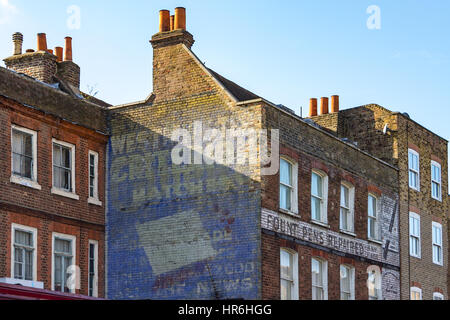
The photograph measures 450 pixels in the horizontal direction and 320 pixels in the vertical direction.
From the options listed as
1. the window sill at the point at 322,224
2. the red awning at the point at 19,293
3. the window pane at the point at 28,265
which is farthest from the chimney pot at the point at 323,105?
the red awning at the point at 19,293

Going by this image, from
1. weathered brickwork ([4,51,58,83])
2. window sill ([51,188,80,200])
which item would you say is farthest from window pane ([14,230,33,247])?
weathered brickwork ([4,51,58,83])

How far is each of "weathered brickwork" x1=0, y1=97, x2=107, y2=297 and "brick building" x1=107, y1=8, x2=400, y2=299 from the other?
734 mm

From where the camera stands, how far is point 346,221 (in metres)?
30.4

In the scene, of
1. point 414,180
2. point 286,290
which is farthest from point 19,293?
point 414,180

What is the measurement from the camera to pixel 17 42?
30.6 m

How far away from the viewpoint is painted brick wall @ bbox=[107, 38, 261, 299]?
25.2m

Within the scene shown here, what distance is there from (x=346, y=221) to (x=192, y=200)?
6805mm

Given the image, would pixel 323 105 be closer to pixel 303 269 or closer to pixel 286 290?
pixel 303 269

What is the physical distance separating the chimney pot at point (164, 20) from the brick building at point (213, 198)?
34mm

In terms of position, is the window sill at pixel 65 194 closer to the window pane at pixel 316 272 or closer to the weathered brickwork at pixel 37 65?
the weathered brickwork at pixel 37 65

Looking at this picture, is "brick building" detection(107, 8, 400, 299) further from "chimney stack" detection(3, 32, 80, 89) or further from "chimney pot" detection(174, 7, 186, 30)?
"chimney stack" detection(3, 32, 80, 89)

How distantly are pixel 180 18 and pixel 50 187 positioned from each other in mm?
7521
